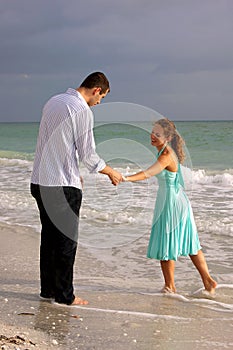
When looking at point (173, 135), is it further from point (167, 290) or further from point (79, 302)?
point (79, 302)

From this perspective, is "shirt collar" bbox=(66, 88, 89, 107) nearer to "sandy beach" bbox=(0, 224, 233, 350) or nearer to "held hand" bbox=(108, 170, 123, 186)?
"held hand" bbox=(108, 170, 123, 186)

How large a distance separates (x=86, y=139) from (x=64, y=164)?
259 mm

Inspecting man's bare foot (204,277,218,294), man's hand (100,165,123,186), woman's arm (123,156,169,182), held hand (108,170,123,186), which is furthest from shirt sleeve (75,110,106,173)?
man's bare foot (204,277,218,294)

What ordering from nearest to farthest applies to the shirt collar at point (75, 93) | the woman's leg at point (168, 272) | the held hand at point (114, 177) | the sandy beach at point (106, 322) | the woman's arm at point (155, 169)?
1. the sandy beach at point (106, 322)
2. the shirt collar at point (75, 93)
3. the held hand at point (114, 177)
4. the woman's arm at point (155, 169)
5. the woman's leg at point (168, 272)

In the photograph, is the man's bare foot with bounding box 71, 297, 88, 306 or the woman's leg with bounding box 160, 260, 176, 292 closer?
the man's bare foot with bounding box 71, 297, 88, 306

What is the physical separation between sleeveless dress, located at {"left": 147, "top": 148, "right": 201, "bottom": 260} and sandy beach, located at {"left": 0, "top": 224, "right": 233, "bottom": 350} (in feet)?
1.34

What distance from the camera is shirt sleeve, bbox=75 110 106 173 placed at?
171 inches

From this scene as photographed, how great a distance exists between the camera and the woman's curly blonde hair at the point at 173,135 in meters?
5.08

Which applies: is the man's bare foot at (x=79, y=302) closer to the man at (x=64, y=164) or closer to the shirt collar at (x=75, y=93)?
the man at (x=64, y=164)

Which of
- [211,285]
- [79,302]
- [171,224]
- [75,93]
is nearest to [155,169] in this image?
[171,224]

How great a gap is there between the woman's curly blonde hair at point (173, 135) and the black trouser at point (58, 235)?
1.06 m

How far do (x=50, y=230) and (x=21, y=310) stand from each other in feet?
2.09

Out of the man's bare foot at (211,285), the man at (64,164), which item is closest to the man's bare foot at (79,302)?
the man at (64,164)

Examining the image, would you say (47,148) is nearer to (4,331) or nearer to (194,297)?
(4,331)
